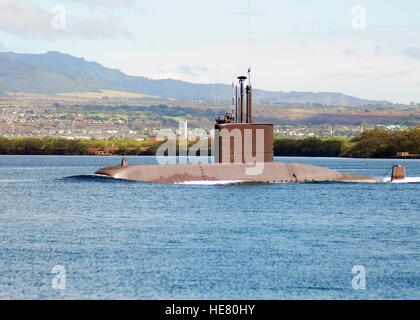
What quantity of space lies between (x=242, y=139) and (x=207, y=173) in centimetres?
323

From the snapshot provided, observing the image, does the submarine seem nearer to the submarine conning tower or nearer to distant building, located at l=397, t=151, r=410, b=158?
the submarine conning tower

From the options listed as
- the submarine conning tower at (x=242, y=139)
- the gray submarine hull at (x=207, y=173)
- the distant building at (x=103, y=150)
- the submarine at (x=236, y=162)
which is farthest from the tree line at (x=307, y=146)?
the submarine conning tower at (x=242, y=139)

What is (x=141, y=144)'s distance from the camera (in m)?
191

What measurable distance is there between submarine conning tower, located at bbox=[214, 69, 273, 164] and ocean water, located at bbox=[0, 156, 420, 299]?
208cm

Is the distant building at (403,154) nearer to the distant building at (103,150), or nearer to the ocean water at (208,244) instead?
the distant building at (103,150)

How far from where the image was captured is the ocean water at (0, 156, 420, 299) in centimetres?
2933

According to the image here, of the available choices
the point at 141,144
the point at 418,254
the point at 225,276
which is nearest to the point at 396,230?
the point at 418,254

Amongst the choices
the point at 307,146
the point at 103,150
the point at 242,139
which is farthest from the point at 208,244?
the point at 103,150

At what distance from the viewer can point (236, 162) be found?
2399 inches

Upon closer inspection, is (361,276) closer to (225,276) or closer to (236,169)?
(225,276)

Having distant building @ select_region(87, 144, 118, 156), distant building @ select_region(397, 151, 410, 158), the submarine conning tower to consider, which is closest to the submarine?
the submarine conning tower

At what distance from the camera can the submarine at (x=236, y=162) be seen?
6025 cm

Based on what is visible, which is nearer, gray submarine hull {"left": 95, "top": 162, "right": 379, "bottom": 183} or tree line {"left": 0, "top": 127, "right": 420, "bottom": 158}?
gray submarine hull {"left": 95, "top": 162, "right": 379, "bottom": 183}
